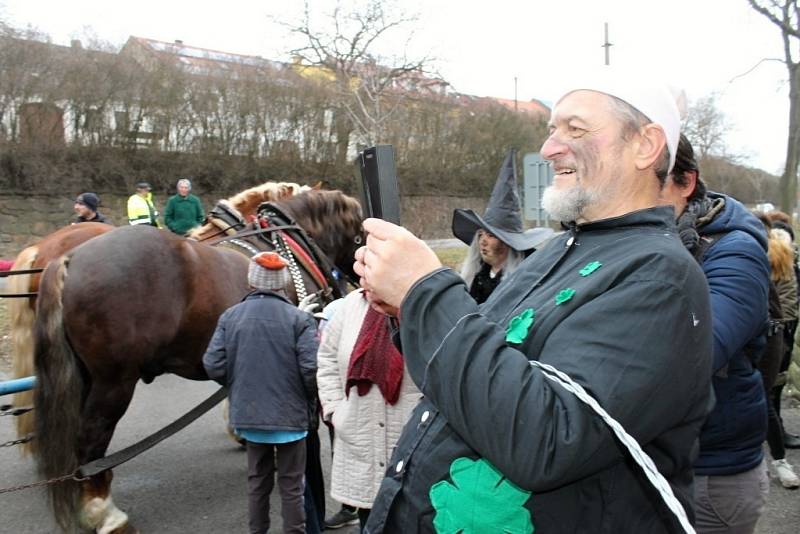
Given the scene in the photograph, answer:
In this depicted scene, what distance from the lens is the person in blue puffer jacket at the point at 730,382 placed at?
1.79 m

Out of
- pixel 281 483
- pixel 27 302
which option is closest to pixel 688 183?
pixel 281 483

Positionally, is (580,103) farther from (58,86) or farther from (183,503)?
(58,86)

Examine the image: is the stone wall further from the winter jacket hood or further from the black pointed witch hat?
the winter jacket hood

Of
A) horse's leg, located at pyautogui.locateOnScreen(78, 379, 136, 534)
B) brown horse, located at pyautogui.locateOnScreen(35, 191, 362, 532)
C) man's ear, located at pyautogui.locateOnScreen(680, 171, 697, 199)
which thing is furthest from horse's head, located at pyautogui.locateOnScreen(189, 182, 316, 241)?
man's ear, located at pyautogui.locateOnScreen(680, 171, 697, 199)

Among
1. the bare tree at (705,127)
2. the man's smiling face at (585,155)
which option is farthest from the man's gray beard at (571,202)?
the bare tree at (705,127)

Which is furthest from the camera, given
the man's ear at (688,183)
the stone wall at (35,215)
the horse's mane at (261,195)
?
the stone wall at (35,215)

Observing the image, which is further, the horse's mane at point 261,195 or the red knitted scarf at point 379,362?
the horse's mane at point 261,195

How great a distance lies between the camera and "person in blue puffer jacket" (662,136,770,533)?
1.79 meters

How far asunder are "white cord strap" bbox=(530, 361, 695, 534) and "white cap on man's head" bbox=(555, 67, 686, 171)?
0.53 metres

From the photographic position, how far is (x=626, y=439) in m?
0.94

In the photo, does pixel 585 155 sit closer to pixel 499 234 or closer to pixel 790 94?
pixel 499 234

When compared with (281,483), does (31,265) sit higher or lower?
higher

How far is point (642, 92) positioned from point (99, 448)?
135 inches

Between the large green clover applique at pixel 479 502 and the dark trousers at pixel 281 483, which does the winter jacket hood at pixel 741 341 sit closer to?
the large green clover applique at pixel 479 502
